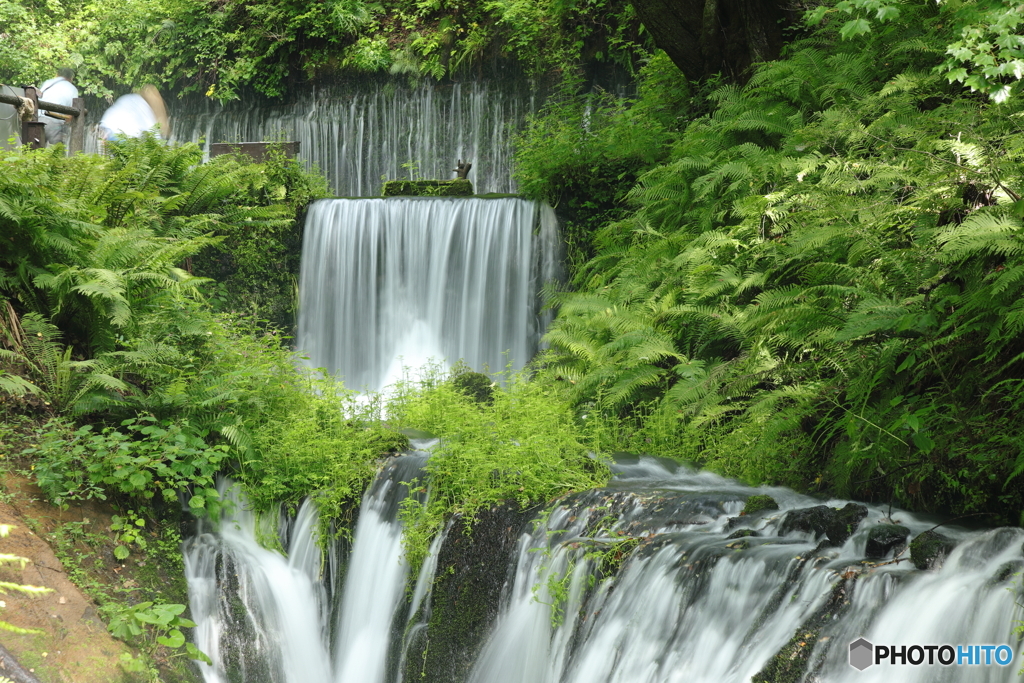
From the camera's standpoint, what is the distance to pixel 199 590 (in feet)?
20.4

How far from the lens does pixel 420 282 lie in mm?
11930

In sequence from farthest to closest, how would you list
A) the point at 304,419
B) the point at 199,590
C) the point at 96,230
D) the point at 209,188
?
the point at 209,188 < the point at 304,419 < the point at 96,230 < the point at 199,590

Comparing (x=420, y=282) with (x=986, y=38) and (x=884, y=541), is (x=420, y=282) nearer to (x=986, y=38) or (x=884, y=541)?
(x=986, y=38)

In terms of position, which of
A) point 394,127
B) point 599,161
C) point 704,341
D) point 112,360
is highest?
point 394,127

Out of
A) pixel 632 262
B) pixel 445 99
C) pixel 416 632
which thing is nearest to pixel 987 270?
pixel 416 632

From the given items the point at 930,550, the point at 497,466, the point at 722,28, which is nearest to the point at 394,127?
the point at 722,28

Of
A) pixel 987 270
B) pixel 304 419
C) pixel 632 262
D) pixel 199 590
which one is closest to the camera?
pixel 987 270

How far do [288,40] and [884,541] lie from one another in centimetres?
1560

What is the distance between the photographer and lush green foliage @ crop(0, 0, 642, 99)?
15.1 meters

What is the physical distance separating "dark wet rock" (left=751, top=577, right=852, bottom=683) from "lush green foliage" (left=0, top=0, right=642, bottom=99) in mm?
12048

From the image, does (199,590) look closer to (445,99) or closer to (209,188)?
(209,188)

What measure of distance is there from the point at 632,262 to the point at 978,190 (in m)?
4.56

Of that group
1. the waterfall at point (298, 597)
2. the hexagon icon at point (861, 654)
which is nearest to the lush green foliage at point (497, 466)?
the waterfall at point (298, 597)

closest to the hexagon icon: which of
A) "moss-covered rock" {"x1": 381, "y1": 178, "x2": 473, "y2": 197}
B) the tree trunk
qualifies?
the tree trunk
